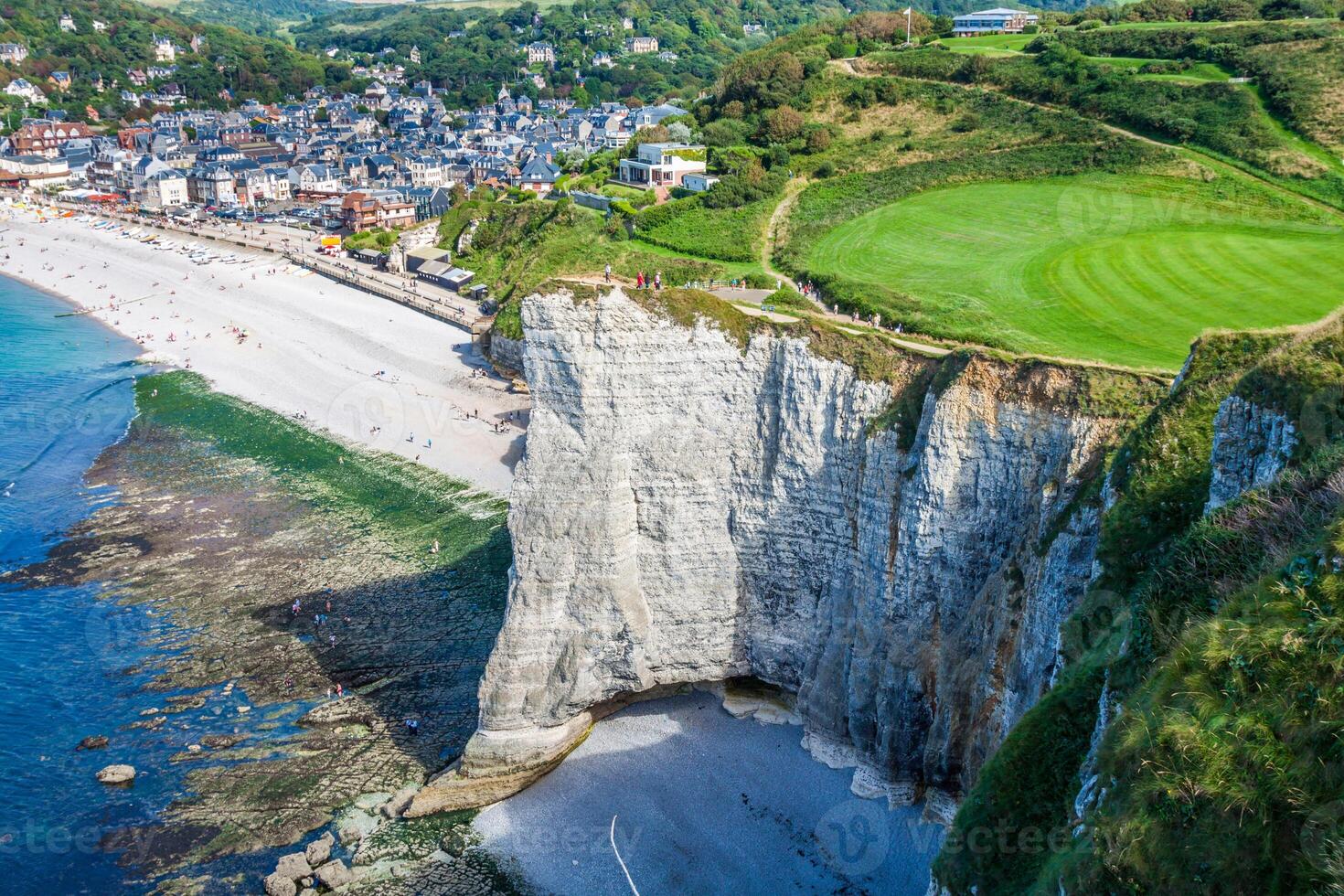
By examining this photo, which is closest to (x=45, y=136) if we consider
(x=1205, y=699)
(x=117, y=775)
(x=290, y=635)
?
(x=290, y=635)

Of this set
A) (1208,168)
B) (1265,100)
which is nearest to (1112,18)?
(1265,100)

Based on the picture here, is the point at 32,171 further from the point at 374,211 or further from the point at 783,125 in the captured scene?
the point at 783,125

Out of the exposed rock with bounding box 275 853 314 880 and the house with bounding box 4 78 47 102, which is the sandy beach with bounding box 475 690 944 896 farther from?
the house with bounding box 4 78 47 102

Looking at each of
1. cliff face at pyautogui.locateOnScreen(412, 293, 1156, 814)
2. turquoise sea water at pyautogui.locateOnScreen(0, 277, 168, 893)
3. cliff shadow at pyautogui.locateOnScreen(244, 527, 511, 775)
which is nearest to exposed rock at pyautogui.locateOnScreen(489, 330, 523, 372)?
cliff shadow at pyautogui.locateOnScreen(244, 527, 511, 775)

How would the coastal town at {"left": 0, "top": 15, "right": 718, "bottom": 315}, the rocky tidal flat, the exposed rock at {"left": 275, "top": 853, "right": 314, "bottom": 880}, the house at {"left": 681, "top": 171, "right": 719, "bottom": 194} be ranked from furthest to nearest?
the coastal town at {"left": 0, "top": 15, "right": 718, "bottom": 315} → the house at {"left": 681, "top": 171, "right": 719, "bottom": 194} → the rocky tidal flat → the exposed rock at {"left": 275, "top": 853, "right": 314, "bottom": 880}

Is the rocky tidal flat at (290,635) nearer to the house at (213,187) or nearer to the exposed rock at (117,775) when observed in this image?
the exposed rock at (117,775)
